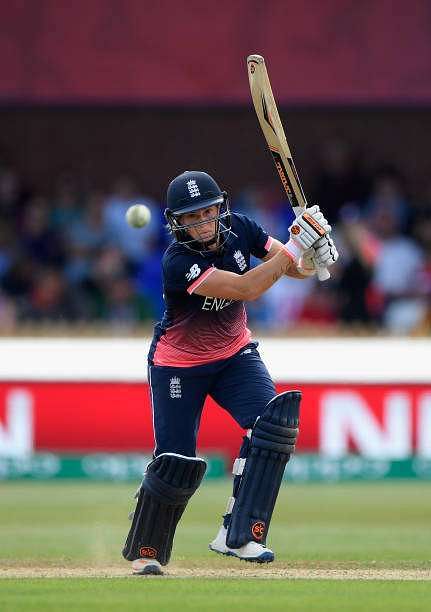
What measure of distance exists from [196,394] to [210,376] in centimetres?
11

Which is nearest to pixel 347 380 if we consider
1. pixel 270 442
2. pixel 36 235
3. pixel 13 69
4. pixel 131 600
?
pixel 36 235

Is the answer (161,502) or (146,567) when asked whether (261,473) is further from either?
(146,567)

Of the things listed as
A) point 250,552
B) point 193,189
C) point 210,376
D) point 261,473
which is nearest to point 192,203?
point 193,189

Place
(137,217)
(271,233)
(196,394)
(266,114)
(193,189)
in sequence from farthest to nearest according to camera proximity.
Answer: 1. (271,233)
2. (137,217)
3. (266,114)
4. (196,394)
5. (193,189)

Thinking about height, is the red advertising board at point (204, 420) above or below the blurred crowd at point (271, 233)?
below

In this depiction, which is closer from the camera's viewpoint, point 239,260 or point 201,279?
point 201,279

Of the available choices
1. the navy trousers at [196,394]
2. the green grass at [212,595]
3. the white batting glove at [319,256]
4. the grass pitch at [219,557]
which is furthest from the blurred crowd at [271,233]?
the green grass at [212,595]

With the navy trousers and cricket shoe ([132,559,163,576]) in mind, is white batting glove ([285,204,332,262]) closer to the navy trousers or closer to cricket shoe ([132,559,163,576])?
the navy trousers

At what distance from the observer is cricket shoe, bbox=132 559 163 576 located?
6473 millimetres

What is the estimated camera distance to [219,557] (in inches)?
287

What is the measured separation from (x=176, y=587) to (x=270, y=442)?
768mm

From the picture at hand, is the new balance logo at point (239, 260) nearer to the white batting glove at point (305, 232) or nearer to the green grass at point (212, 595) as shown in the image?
the white batting glove at point (305, 232)

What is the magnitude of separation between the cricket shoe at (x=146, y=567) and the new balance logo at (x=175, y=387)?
2.32 feet

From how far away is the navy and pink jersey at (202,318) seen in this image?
6.50 meters
